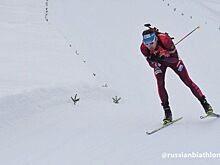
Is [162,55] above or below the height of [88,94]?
below

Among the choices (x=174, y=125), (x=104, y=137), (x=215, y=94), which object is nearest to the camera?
(x=104, y=137)

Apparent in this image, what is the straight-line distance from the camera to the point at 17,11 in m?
12.3

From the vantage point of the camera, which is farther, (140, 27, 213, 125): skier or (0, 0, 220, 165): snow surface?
(140, 27, 213, 125): skier

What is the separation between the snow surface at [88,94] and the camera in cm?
529

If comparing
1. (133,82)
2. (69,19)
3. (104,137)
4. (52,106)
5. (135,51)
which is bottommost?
(104,137)

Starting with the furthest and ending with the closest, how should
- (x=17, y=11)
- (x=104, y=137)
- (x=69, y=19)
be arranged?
1. (x=69, y=19)
2. (x=17, y=11)
3. (x=104, y=137)

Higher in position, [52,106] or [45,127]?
[52,106]

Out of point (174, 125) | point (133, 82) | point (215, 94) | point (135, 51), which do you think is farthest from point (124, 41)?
point (174, 125)

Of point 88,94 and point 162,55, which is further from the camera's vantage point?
point 88,94

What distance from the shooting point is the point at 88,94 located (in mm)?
7555

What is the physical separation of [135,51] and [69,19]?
3.43m

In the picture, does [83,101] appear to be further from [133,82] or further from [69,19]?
[69,19]

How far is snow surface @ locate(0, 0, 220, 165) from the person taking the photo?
17.3 ft

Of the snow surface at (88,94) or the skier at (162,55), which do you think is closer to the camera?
the snow surface at (88,94)
